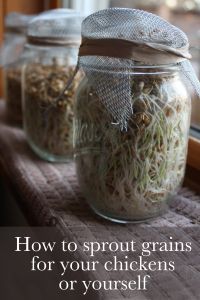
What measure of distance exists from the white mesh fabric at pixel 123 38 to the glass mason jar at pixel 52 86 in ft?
0.60

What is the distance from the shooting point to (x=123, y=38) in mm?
482

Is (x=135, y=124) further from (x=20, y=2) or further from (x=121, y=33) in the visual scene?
(x=20, y=2)

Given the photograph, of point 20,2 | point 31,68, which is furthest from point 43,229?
point 20,2

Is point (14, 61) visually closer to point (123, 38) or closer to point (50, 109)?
point (50, 109)

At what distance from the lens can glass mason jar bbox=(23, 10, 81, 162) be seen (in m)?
0.70

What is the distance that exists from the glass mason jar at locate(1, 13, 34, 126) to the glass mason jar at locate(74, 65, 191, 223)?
0.36m

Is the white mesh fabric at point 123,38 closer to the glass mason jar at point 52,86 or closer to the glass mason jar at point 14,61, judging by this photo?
the glass mason jar at point 52,86

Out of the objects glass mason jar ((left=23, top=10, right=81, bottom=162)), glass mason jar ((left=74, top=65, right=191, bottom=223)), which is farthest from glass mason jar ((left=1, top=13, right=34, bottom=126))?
glass mason jar ((left=74, top=65, right=191, bottom=223))

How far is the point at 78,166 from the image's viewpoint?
583mm

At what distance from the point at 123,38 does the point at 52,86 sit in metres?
0.24

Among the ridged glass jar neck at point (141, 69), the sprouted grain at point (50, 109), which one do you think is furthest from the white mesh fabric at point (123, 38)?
the sprouted grain at point (50, 109)

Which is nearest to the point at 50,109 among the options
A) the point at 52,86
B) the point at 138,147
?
the point at 52,86

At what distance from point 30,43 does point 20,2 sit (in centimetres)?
40

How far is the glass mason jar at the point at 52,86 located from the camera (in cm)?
70
